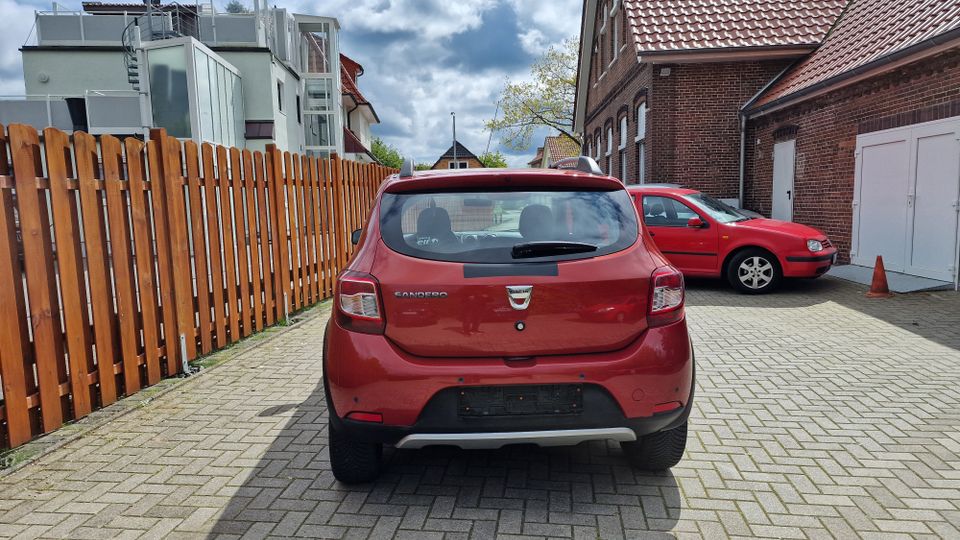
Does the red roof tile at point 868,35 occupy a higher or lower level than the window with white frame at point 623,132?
higher

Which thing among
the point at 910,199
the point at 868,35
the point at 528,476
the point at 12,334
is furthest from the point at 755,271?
the point at 12,334

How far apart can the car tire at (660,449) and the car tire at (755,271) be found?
696 cm

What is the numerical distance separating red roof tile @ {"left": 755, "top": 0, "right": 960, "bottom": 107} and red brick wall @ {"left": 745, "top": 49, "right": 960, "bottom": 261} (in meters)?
0.39

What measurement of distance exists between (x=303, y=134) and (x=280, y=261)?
72.1 ft

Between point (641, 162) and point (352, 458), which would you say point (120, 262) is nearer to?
point (352, 458)

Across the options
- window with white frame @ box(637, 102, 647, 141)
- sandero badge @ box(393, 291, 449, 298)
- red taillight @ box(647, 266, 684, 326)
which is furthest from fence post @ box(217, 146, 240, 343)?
window with white frame @ box(637, 102, 647, 141)

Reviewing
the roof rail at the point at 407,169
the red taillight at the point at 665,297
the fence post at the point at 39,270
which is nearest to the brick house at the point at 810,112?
the red taillight at the point at 665,297

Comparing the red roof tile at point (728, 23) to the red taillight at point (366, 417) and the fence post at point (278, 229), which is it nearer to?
the fence post at point (278, 229)

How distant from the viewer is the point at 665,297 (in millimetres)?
3139

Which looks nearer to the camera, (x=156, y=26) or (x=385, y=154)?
(x=156, y=26)

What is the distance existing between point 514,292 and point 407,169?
1113mm

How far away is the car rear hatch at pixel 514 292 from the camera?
118 inches

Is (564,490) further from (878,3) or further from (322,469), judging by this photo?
(878,3)

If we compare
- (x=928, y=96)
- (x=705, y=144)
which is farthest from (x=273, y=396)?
(x=705, y=144)
